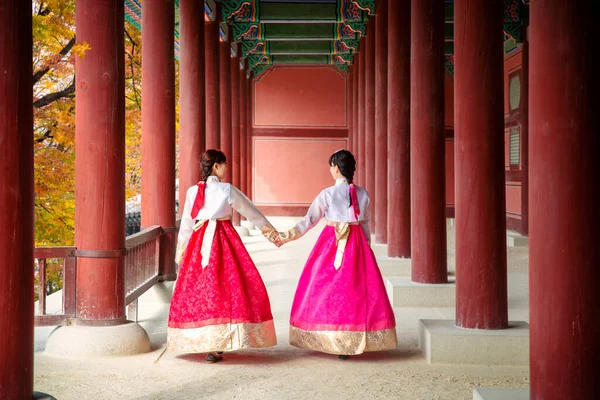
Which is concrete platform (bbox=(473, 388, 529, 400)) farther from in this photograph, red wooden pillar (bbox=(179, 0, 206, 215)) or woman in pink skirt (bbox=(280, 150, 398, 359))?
red wooden pillar (bbox=(179, 0, 206, 215))

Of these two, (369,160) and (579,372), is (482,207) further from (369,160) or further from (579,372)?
(369,160)

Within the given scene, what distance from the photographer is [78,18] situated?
515 cm

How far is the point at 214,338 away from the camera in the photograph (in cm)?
487

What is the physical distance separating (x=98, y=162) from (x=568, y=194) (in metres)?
3.27

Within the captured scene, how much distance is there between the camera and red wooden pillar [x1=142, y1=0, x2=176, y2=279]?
25.3 ft

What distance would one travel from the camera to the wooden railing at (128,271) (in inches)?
204

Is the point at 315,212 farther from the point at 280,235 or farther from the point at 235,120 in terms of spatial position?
the point at 235,120

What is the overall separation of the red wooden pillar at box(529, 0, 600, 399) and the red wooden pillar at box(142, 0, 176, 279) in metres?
5.29

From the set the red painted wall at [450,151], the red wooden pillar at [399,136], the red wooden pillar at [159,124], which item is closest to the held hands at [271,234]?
the red wooden pillar at [159,124]

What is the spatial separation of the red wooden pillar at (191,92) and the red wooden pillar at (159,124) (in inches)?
43.3

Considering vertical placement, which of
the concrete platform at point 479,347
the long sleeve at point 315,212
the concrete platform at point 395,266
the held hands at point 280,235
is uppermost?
the long sleeve at point 315,212

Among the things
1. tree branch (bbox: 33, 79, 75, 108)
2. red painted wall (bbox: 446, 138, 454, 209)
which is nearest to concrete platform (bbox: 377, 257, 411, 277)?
tree branch (bbox: 33, 79, 75, 108)

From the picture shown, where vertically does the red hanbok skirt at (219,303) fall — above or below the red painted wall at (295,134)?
below

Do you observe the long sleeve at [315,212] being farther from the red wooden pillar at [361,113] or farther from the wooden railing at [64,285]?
the red wooden pillar at [361,113]
